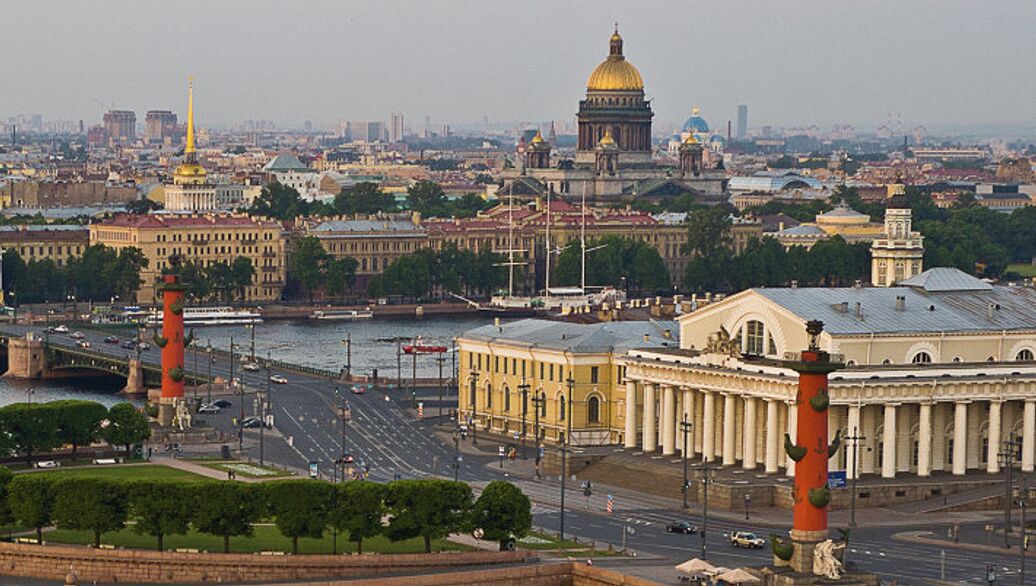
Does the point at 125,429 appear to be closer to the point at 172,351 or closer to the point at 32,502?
the point at 172,351

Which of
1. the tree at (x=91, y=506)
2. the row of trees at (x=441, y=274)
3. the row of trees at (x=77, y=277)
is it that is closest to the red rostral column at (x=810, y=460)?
the tree at (x=91, y=506)

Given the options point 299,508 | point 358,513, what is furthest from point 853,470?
point 299,508

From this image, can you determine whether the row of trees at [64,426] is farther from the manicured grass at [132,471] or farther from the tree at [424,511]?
the tree at [424,511]

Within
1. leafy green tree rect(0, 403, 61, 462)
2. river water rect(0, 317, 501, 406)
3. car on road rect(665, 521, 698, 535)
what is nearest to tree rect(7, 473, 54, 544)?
leafy green tree rect(0, 403, 61, 462)

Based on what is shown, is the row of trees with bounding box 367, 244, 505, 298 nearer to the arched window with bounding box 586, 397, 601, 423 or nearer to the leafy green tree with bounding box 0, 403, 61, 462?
the arched window with bounding box 586, 397, 601, 423

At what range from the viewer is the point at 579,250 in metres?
164

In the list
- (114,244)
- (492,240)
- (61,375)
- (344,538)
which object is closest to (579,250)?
(492,240)

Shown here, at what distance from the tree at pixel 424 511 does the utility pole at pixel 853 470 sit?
10.1 metres

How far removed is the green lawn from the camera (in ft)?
561

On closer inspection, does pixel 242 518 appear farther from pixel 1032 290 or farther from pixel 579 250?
pixel 579 250

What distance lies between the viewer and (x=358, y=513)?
59719 mm

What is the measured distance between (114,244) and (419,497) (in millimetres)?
99632

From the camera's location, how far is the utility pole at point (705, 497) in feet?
202

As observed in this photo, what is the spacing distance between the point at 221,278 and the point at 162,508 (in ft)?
303
